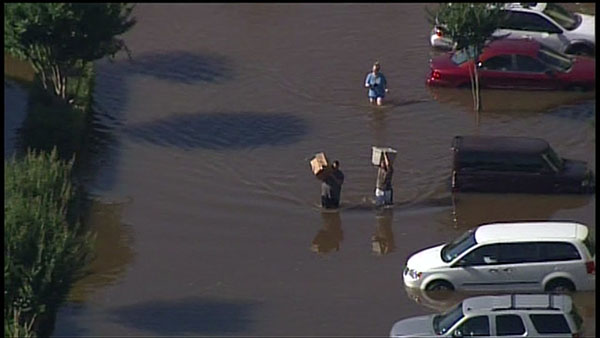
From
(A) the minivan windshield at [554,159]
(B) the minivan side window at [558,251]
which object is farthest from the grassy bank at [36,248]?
(A) the minivan windshield at [554,159]

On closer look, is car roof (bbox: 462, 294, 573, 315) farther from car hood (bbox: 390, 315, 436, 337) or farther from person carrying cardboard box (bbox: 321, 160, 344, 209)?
person carrying cardboard box (bbox: 321, 160, 344, 209)

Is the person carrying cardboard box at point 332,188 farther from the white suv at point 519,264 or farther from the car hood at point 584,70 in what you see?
the car hood at point 584,70

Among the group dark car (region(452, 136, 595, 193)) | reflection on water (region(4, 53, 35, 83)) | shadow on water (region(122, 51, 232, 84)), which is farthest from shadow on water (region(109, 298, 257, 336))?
reflection on water (region(4, 53, 35, 83))

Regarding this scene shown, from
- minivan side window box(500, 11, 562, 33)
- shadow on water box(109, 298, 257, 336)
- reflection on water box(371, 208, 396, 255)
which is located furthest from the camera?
minivan side window box(500, 11, 562, 33)

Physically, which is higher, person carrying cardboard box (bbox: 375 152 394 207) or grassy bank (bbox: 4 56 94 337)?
grassy bank (bbox: 4 56 94 337)

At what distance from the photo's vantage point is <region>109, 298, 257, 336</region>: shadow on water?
22.7m

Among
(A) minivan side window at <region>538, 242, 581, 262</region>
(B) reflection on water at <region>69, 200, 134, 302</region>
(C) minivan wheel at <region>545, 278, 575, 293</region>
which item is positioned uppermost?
(A) minivan side window at <region>538, 242, 581, 262</region>

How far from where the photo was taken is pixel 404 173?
2888cm

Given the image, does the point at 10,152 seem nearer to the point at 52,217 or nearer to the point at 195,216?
the point at 195,216

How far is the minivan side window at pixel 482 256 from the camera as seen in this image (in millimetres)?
23391

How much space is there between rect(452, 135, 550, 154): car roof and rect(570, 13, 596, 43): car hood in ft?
26.0

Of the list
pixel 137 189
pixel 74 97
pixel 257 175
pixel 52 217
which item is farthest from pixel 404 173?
pixel 52 217

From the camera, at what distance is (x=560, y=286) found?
23328mm

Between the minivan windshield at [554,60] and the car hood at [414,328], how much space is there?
12.5 metres
